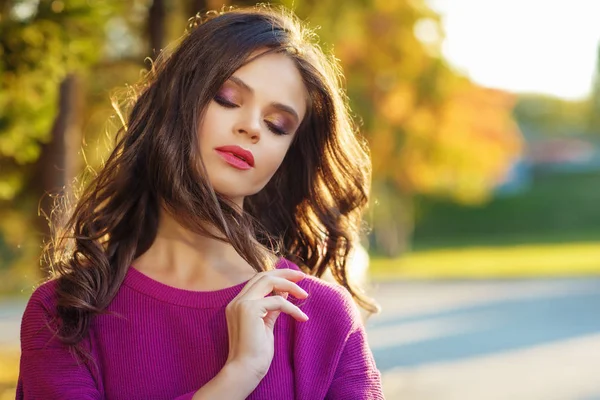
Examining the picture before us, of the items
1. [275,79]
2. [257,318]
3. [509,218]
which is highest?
[509,218]

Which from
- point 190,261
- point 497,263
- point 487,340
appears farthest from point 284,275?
point 497,263

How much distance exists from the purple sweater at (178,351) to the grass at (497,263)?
18.4m

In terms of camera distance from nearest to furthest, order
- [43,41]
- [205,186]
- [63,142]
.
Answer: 1. [205,186]
2. [43,41]
3. [63,142]

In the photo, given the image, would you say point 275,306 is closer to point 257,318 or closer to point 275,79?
point 257,318

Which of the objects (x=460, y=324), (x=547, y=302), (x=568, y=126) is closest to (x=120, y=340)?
(x=460, y=324)

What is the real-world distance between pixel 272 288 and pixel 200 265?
0.31 metres

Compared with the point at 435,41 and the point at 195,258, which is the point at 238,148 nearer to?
the point at 195,258

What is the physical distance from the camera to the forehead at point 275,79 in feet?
8.34

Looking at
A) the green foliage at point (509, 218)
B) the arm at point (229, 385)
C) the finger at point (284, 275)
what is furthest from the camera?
the green foliage at point (509, 218)

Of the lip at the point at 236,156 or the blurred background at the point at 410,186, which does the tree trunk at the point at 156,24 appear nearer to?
the blurred background at the point at 410,186

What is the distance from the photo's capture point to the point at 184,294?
247 cm

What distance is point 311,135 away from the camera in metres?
2.86

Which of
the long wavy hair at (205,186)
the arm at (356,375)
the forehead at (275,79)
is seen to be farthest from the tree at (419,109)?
the arm at (356,375)

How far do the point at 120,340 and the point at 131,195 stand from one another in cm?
46
